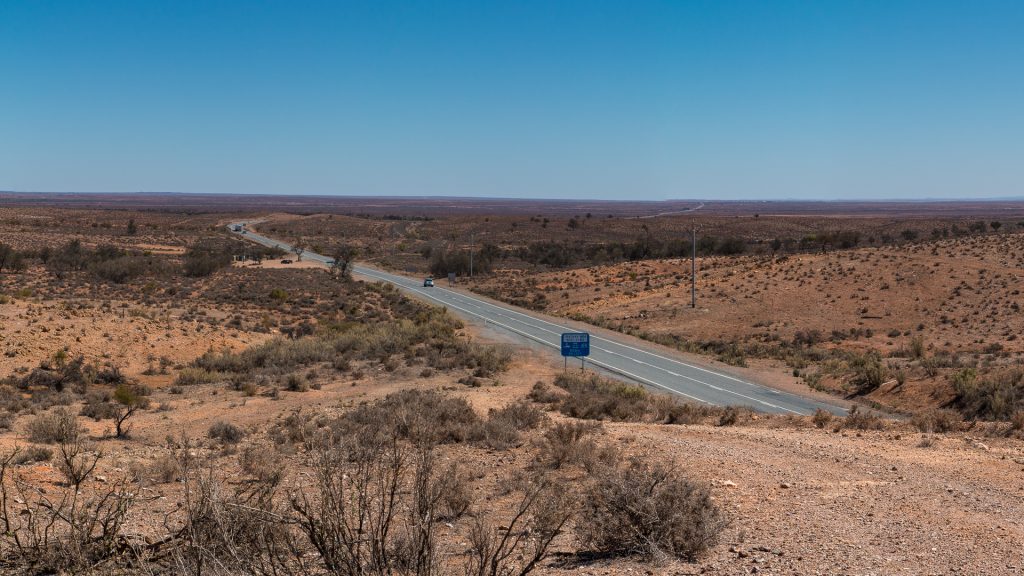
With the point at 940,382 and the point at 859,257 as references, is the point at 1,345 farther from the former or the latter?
the point at 859,257

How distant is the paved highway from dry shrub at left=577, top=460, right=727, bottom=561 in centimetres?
1610

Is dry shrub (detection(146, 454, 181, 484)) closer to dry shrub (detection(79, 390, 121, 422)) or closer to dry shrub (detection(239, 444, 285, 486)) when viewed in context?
dry shrub (detection(239, 444, 285, 486))

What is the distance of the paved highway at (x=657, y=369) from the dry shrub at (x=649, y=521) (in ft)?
52.8

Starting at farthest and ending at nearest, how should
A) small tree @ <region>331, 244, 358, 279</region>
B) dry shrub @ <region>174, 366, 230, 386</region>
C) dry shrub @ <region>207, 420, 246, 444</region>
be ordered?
small tree @ <region>331, 244, 358, 279</region>
dry shrub @ <region>174, 366, 230, 386</region>
dry shrub @ <region>207, 420, 246, 444</region>

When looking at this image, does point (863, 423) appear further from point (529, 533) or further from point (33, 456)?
point (33, 456)

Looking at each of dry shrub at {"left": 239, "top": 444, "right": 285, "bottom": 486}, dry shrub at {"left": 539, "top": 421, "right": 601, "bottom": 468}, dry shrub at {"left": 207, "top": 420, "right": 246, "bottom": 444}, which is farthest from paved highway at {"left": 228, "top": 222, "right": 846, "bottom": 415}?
dry shrub at {"left": 239, "top": 444, "right": 285, "bottom": 486}

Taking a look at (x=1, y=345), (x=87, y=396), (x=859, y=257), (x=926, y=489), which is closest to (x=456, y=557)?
(x=926, y=489)

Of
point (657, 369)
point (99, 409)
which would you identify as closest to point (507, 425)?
point (99, 409)

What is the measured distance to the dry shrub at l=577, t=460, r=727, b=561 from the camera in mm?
8094

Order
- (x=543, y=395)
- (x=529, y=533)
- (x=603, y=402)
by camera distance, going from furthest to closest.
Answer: (x=543, y=395), (x=603, y=402), (x=529, y=533)

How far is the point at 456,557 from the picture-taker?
816 cm

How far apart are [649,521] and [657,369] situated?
23.5 metres

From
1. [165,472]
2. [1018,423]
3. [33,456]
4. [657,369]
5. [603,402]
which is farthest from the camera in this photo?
[657,369]

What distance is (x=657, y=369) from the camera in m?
31.3
